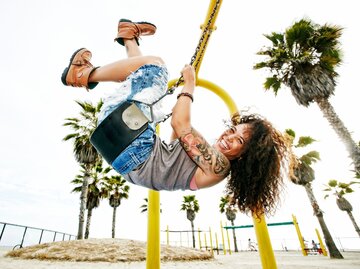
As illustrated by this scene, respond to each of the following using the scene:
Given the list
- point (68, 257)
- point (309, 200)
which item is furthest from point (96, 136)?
point (309, 200)

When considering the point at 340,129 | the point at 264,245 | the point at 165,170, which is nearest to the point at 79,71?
the point at 165,170

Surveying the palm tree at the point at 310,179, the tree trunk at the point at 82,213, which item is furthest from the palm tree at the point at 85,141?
the palm tree at the point at 310,179

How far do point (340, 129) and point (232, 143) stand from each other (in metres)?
9.51

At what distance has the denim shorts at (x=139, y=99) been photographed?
1.70 m

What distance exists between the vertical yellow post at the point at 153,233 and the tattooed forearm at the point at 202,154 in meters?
1.81

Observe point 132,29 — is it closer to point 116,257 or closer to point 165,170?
point 165,170

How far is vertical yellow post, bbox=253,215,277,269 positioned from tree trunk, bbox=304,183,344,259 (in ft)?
45.0

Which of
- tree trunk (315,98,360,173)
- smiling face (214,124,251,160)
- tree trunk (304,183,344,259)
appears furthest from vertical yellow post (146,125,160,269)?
tree trunk (304,183,344,259)

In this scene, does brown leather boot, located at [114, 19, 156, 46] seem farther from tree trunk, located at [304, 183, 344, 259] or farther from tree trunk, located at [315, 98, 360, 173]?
tree trunk, located at [304, 183, 344, 259]

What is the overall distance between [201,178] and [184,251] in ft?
35.9

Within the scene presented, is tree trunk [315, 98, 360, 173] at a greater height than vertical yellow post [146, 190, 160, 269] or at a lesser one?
greater

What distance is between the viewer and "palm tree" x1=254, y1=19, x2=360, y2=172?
1039cm

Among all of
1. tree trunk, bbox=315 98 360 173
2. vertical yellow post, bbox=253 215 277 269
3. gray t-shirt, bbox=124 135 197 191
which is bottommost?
vertical yellow post, bbox=253 215 277 269

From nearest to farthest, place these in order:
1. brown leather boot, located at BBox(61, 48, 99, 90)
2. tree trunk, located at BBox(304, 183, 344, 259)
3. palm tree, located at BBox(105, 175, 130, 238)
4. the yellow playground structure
A: brown leather boot, located at BBox(61, 48, 99, 90) < the yellow playground structure < tree trunk, located at BBox(304, 183, 344, 259) < palm tree, located at BBox(105, 175, 130, 238)
